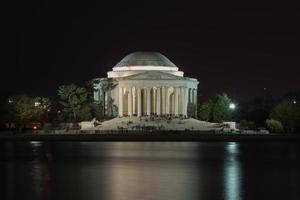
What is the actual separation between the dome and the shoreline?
54621mm

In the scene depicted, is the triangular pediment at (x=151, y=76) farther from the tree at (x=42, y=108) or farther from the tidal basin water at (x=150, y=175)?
the tidal basin water at (x=150, y=175)

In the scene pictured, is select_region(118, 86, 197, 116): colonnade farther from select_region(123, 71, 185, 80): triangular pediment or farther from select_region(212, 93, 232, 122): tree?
select_region(212, 93, 232, 122): tree

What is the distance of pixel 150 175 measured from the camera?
52000mm

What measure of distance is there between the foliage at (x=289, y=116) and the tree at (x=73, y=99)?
133 ft

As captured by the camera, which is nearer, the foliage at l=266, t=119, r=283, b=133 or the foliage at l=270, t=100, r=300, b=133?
the foliage at l=266, t=119, r=283, b=133

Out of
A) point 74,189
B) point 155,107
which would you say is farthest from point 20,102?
point 74,189

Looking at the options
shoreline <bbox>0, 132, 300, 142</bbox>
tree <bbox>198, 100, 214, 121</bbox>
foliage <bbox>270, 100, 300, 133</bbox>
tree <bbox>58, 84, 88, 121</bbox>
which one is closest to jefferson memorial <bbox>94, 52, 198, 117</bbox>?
tree <bbox>198, 100, 214, 121</bbox>

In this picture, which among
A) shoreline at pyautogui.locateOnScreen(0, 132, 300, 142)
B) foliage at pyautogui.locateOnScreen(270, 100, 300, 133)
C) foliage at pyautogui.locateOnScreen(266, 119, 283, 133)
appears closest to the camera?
shoreline at pyautogui.locateOnScreen(0, 132, 300, 142)

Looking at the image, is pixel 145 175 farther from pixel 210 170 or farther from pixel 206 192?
pixel 206 192

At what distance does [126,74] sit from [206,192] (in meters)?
131

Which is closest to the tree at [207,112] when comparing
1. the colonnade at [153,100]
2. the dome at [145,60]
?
the colonnade at [153,100]

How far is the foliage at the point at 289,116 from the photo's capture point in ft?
440

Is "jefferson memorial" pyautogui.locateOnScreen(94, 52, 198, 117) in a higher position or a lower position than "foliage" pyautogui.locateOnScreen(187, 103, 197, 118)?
higher

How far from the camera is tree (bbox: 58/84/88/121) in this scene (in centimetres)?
15800
